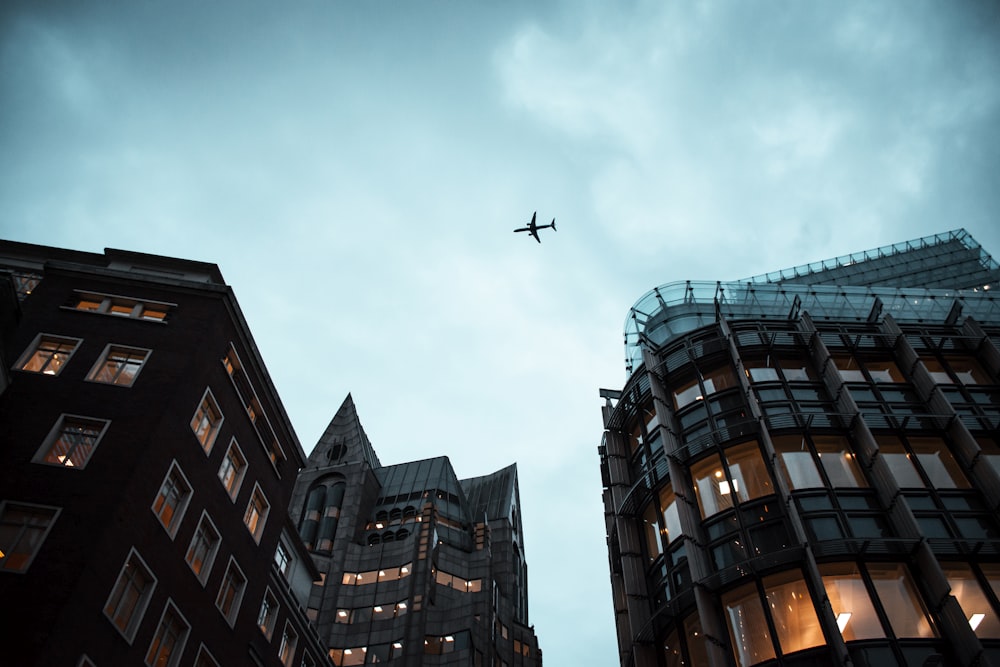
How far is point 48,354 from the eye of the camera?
3584cm

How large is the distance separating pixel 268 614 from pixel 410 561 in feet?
166

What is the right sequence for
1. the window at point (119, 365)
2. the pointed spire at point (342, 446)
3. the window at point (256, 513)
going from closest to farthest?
1. the window at point (119, 365)
2. the window at point (256, 513)
3. the pointed spire at point (342, 446)

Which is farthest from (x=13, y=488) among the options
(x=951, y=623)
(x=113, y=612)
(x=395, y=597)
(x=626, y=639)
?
(x=395, y=597)

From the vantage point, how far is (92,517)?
95.2ft

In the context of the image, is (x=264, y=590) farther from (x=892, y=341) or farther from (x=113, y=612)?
(x=892, y=341)

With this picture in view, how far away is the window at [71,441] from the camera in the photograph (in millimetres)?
30938

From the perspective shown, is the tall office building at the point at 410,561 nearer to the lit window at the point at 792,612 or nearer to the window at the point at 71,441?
the lit window at the point at 792,612

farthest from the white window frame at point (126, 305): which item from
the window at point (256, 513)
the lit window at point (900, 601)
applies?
the lit window at point (900, 601)

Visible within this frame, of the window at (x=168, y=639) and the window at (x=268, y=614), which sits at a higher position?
the window at (x=268, y=614)

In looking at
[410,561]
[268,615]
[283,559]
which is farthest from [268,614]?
[410,561]

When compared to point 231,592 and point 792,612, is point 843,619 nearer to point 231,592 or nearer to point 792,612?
point 792,612

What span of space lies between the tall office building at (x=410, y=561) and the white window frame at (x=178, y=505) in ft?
180

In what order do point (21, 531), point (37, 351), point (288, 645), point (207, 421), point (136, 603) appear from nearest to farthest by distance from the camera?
point (21, 531)
point (136, 603)
point (37, 351)
point (207, 421)
point (288, 645)

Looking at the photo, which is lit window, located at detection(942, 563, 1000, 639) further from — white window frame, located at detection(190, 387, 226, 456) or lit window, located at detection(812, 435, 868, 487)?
white window frame, located at detection(190, 387, 226, 456)
